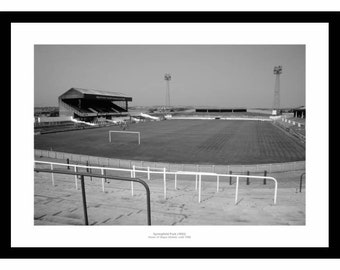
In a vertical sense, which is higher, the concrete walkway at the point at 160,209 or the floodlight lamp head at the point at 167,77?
Result: the floodlight lamp head at the point at 167,77

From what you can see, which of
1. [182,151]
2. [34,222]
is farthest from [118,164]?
[34,222]

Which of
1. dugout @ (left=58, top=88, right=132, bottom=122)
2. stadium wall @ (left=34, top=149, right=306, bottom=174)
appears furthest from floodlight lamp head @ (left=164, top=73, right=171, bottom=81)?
stadium wall @ (left=34, top=149, right=306, bottom=174)

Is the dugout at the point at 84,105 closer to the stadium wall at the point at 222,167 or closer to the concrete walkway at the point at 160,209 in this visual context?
the stadium wall at the point at 222,167

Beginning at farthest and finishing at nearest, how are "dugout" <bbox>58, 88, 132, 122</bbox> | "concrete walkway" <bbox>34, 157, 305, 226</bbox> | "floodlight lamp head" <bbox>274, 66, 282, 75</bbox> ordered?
"floodlight lamp head" <bbox>274, 66, 282, 75</bbox>, "dugout" <bbox>58, 88, 132, 122</bbox>, "concrete walkway" <bbox>34, 157, 305, 226</bbox>

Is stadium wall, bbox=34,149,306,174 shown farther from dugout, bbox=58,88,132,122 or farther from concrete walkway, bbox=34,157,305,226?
dugout, bbox=58,88,132,122

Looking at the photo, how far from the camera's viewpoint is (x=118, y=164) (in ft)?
44.7

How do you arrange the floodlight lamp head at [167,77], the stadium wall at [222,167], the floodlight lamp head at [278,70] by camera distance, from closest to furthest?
the stadium wall at [222,167], the floodlight lamp head at [278,70], the floodlight lamp head at [167,77]

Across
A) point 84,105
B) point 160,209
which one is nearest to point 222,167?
point 160,209

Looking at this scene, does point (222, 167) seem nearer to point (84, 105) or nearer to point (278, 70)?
point (84, 105)

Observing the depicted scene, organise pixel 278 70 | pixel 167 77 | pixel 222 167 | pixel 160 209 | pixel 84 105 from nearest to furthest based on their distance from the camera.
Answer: pixel 160 209
pixel 222 167
pixel 84 105
pixel 278 70
pixel 167 77

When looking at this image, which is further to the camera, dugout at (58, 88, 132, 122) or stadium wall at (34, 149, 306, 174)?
dugout at (58, 88, 132, 122)

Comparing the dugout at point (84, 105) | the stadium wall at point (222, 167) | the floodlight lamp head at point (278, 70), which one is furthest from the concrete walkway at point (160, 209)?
the floodlight lamp head at point (278, 70)
